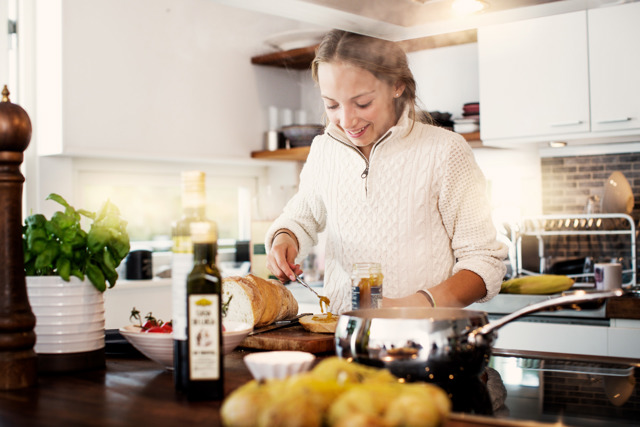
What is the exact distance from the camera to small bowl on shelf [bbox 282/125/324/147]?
13.3 feet

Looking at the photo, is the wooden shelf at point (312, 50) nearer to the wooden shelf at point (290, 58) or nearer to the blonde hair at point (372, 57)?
the wooden shelf at point (290, 58)

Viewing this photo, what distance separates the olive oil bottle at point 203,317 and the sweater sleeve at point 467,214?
0.95 metres

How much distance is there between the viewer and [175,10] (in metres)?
3.83

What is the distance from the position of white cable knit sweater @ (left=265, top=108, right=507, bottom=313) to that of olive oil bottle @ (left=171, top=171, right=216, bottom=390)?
0.96m

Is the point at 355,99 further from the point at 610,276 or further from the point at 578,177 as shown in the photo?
the point at 578,177

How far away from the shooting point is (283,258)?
75.0 inches

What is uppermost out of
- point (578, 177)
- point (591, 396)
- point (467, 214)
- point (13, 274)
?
point (578, 177)

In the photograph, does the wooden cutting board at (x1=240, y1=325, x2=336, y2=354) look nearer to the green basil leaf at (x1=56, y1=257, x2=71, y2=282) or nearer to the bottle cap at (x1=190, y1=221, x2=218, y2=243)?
the green basil leaf at (x1=56, y1=257, x2=71, y2=282)

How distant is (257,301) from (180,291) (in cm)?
80

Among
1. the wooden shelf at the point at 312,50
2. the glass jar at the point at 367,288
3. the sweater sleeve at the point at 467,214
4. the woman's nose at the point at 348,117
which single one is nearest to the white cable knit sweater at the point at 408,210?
the sweater sleeve at the point at 467,214

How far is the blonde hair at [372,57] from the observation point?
1.90 meters

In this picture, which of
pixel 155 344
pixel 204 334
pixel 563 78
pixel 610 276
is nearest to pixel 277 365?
pixel 204 334

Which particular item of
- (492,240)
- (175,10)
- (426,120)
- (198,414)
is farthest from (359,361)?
(175,10)

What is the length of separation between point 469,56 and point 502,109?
49 cm
